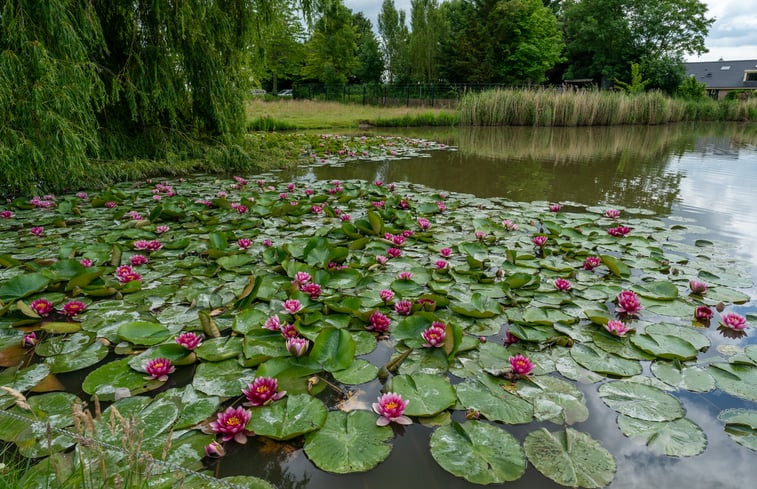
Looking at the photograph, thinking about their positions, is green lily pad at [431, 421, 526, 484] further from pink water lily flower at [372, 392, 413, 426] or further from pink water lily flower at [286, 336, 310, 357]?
pink water lily flower at [286, 336, 310, 357]

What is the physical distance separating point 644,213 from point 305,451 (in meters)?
4.18

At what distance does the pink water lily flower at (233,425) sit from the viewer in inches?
50.7

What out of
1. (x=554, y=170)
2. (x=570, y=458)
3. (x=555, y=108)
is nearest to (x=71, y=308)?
(x=570, y=458)

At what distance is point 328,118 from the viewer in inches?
664

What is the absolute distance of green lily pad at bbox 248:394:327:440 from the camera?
4.28ft

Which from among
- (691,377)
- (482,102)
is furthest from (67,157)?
(482,102)

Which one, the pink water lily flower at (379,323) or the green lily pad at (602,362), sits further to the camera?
the pink water lily flower at (379,323)

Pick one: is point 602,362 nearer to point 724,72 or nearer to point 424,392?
point 424,392

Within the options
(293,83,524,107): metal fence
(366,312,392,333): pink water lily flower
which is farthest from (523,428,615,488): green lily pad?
(293,83,524,107): metal fence

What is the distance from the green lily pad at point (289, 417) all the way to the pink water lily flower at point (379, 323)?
56 centimetres

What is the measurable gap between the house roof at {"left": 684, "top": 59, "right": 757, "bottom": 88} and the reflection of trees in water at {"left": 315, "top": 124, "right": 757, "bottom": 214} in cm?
3732

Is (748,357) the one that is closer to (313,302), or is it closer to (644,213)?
(313,302)

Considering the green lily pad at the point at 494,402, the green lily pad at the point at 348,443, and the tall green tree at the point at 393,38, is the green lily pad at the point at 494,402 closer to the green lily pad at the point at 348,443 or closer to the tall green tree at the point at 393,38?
the green lily pad at the point at 348,443

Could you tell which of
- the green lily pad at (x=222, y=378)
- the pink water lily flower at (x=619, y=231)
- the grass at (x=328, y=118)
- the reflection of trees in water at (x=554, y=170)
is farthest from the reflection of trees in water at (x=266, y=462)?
the grass at (x=328, y=118)
